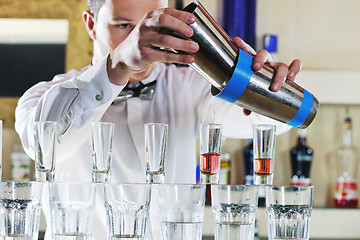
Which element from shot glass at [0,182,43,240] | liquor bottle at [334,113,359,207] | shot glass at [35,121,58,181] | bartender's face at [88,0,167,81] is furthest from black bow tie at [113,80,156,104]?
liquor bottle at [334,113,359,207]

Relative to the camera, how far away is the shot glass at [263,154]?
0.97 m

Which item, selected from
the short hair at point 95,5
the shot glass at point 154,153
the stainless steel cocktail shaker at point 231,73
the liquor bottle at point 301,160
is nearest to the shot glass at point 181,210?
the shot glass at point 154,153

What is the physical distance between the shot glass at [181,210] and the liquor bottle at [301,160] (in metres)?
1.86

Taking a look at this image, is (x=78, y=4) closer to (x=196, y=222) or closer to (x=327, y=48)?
(x=327, y=48)

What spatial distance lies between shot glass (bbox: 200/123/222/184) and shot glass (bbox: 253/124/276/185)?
65 millimetres

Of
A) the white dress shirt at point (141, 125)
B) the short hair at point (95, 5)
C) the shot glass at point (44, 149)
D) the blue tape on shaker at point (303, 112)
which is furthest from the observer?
the short hair at point (95, 5)

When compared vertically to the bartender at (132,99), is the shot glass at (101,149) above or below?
below

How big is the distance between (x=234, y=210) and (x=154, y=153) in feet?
0.64

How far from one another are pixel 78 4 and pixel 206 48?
1.81 meters

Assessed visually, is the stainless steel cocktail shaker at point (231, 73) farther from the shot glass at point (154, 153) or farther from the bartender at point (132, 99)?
the shot glass at point (154, 153)

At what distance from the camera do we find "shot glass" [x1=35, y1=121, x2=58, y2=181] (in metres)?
0.94

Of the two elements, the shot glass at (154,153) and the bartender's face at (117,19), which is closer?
the shot glass at (154,153)

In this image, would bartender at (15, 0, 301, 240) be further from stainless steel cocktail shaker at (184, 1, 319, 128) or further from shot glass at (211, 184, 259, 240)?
shot glass at (211, 184, 259, 240)

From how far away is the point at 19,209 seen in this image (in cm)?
81
